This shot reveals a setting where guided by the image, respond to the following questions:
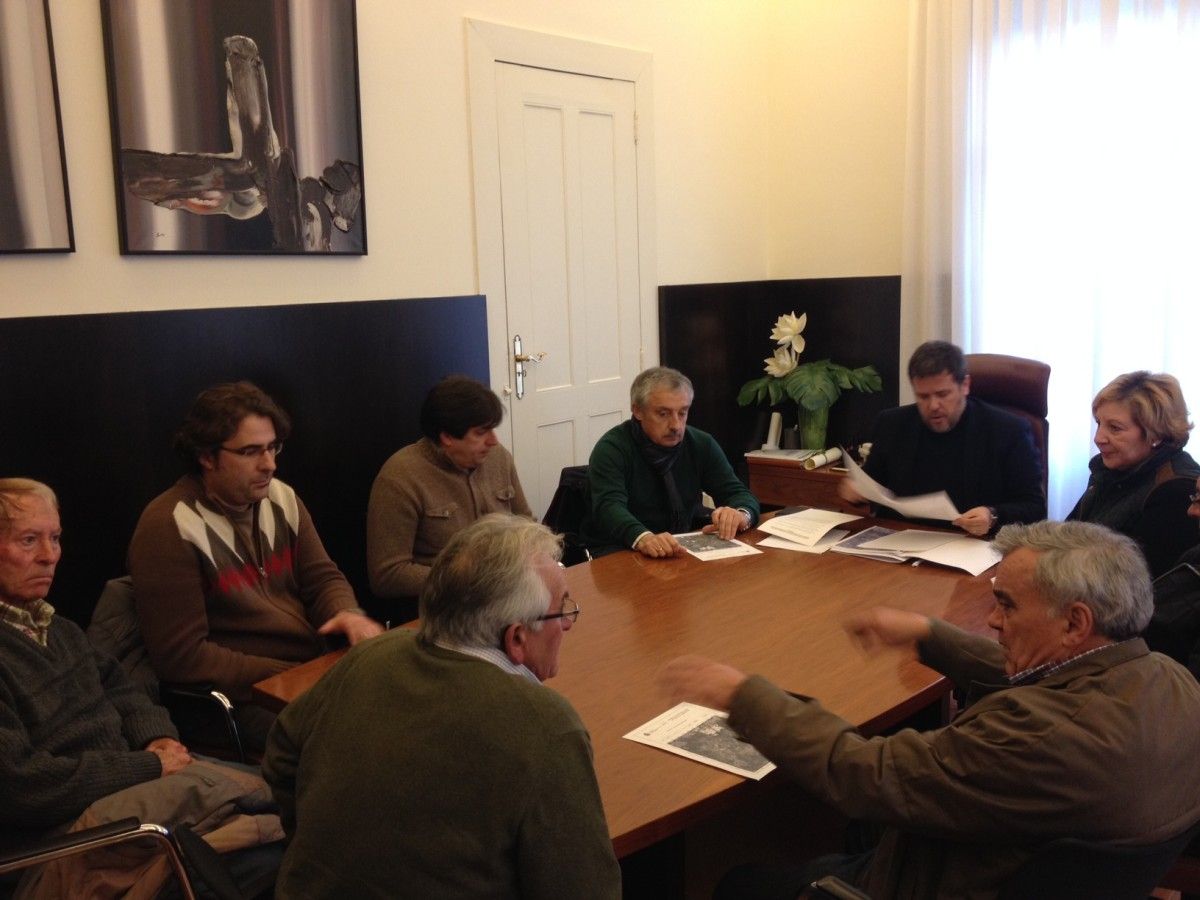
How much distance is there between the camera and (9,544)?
82.4 inches

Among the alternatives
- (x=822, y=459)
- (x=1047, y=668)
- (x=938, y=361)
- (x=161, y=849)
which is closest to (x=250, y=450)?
(x=161, y=849)

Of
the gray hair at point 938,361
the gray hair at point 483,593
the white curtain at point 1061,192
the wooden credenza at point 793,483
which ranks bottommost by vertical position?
the wooden credenza at point 793,483

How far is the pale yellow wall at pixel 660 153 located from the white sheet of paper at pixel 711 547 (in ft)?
5.07

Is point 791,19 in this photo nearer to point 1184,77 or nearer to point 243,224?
point 1184,77

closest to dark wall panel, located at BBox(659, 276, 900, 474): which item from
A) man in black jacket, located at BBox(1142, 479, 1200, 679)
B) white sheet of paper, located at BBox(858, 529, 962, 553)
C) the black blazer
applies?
the black blazer

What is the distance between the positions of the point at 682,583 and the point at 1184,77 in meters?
3.14

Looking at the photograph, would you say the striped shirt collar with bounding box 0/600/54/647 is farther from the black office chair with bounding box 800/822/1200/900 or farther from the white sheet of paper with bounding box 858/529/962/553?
the white sheet of paper with bounding box 858/529/962/553

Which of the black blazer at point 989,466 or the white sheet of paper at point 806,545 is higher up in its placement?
the black blazer at point 989,466

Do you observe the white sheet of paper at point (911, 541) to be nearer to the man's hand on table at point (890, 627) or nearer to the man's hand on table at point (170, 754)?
the man's hand on table at point (890, 627)

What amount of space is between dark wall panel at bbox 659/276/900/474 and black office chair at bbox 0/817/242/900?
378 cm

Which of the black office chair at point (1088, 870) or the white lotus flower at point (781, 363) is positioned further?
the white lotus flower at point (781, 363)

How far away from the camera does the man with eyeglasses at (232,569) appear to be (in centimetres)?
250

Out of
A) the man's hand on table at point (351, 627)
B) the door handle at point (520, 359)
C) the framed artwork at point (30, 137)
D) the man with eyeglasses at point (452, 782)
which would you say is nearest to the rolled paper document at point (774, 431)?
the door handle at point (520, 359)

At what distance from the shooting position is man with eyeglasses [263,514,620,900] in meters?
1.34
